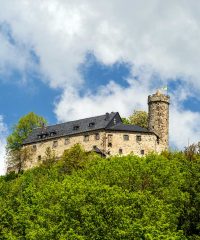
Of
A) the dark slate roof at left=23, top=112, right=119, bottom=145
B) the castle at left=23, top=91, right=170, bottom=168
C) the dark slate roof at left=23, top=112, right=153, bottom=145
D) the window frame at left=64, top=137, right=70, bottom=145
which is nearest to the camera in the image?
the castle at left=23, top=91, right=170, bottom=168

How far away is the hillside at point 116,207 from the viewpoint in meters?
37.4

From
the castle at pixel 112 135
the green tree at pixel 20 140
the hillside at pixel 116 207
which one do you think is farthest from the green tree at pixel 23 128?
the hillside at pixel 116 207

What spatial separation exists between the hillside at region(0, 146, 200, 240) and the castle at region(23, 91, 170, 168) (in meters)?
42.7

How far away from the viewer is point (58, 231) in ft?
125

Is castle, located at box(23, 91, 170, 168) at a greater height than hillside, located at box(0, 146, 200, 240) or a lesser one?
greater

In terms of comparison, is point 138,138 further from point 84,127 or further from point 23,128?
point 23,128

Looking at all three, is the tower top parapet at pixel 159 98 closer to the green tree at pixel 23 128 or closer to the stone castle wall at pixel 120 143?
the stone castle wall at pixel 120 143

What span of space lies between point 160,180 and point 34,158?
6339 cm

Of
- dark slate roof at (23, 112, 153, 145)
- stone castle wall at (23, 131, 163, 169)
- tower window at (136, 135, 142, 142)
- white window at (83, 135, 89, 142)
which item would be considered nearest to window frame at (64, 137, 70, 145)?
dark slate roof at (23, 112, 153, 145)

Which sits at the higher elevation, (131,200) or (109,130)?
(109,130)

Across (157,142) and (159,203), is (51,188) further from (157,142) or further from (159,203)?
(157,142)

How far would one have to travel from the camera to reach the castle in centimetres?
10375

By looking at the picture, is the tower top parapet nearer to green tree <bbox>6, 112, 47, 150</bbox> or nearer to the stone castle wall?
the stone castle wall

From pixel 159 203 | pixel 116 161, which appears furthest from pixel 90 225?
pixel 116 161
